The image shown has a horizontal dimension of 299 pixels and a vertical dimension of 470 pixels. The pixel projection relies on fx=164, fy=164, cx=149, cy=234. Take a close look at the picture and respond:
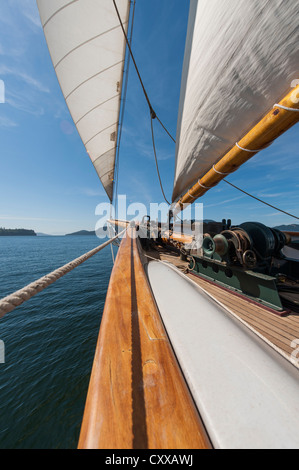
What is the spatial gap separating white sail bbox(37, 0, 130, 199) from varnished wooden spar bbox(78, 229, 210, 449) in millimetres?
6985

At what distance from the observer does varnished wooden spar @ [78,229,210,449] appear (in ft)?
1.76

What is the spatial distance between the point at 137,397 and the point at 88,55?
25.7ft

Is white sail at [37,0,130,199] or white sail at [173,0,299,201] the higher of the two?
white sail at [37,0,130,199]

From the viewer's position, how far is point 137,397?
659mm

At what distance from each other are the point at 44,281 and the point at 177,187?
566cm

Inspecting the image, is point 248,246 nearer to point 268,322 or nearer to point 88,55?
point 268,322

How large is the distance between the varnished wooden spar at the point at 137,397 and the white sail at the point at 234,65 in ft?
11.0
